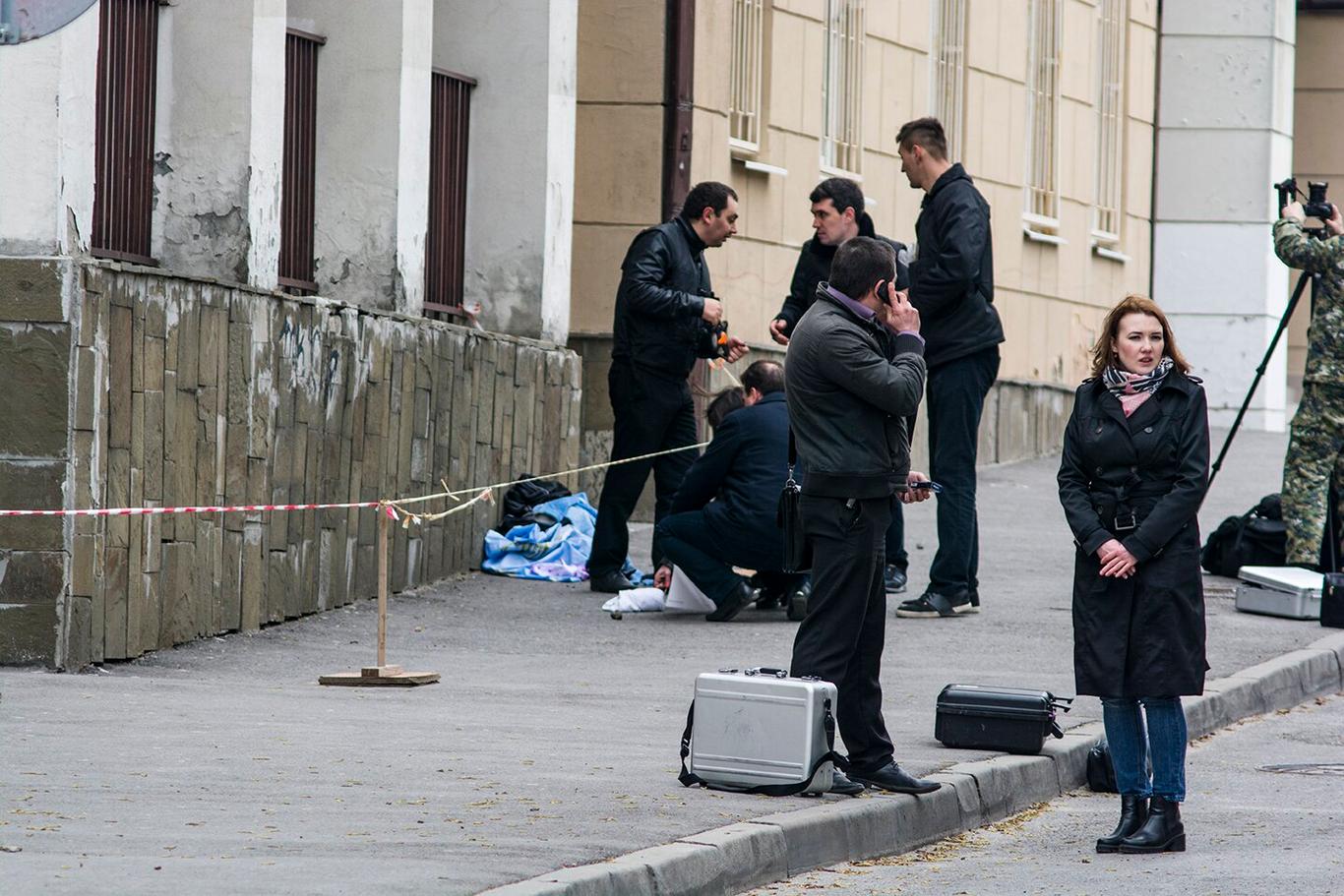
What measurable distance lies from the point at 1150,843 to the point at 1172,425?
126cm

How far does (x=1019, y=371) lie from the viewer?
2212 cm

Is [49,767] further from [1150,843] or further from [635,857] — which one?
[1150,843]

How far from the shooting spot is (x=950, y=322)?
12398 mm

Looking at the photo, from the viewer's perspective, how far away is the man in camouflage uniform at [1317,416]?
13906 mm

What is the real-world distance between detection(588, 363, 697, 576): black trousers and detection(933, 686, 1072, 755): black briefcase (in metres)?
4.28

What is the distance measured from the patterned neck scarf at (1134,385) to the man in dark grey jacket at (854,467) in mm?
596

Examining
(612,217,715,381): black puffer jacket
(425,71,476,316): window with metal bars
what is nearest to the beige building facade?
(425,71,476,316): window with metal bars

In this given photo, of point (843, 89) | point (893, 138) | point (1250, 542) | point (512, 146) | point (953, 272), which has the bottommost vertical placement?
point (1250, 542)

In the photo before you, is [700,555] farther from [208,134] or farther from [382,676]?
[208,134]

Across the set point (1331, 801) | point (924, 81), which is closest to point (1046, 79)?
point (924, 81)

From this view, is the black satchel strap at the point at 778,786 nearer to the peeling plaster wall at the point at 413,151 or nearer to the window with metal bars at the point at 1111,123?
the peeling plaster wall at the point at 413,151

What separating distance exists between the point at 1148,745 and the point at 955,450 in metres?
4.59

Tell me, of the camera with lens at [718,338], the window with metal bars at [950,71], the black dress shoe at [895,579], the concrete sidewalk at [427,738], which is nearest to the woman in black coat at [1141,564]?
the concrete sidewalk at [427,738]

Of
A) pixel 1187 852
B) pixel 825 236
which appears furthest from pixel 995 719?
pixel 825 236
